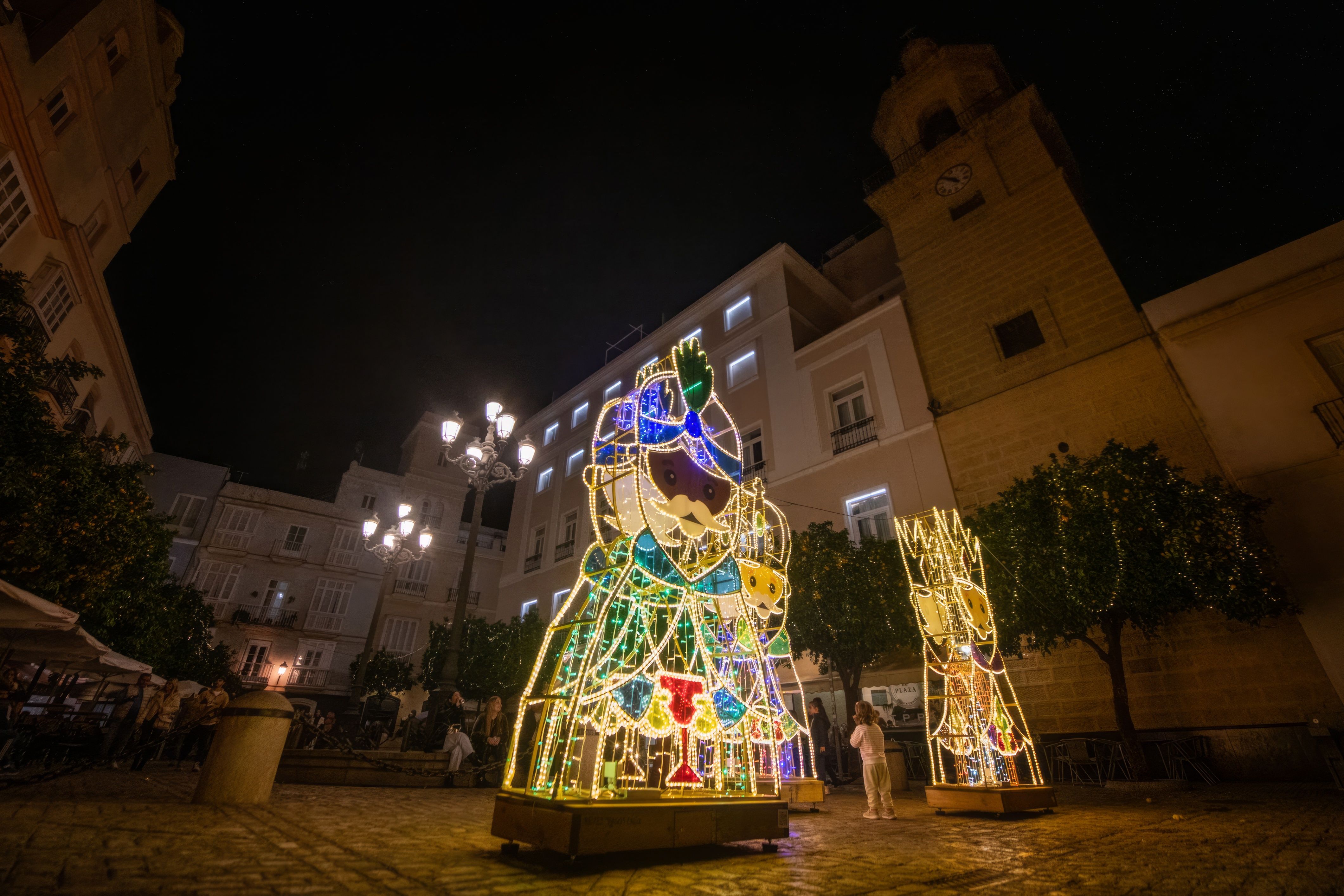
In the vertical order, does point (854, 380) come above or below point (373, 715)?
above

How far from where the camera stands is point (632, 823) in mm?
3703

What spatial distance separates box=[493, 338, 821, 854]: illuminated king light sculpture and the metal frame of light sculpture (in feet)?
0.04

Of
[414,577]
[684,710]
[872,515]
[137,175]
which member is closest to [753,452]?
[872,515]

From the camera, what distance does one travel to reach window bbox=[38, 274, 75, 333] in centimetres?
1249

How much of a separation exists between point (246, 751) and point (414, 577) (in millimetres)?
25021

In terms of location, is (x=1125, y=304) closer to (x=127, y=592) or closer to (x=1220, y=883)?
(x=1220, y=883)

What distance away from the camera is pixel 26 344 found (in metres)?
7.99

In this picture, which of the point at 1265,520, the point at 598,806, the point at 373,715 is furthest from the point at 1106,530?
the point at 373,715

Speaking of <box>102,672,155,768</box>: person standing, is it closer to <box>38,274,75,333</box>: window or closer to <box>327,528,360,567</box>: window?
<box>38,274,75,333</box>: window

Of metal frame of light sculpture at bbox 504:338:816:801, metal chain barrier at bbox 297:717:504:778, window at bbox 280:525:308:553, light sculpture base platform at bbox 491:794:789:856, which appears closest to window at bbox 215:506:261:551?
window at bbox 280:525:308:553

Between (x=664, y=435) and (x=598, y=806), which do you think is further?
(x=664, y=435)

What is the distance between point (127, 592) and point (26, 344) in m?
6.26

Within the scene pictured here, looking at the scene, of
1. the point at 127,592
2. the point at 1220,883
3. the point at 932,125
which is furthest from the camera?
the point at 932,125

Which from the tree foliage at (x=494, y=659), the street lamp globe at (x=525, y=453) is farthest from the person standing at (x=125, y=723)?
the tree foliage at (x=494, y=659)
